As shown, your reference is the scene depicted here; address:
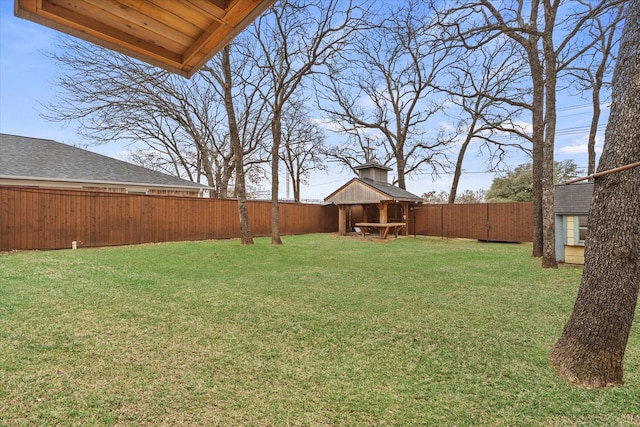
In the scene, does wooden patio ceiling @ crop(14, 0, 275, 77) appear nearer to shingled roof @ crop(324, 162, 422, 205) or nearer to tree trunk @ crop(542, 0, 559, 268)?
tree trunk @ crop(542, 0, 559, 268)

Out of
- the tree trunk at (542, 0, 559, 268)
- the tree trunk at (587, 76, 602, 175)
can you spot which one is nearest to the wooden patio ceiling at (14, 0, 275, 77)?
the tree trunk at (542, 0, 559, 268)

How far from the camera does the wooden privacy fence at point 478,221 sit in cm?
1226

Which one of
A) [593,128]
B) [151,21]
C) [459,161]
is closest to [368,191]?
[459,161]

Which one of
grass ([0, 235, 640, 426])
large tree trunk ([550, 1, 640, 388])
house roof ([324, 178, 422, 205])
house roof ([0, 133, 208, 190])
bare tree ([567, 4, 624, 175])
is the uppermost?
bare tree ([567, 4, 624, 175])

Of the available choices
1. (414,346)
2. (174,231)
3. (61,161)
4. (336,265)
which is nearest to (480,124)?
(336,265)

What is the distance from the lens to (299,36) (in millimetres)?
10039

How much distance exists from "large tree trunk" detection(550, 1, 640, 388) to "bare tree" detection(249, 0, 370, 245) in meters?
8.80

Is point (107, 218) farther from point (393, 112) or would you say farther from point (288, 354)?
point (393, 112)

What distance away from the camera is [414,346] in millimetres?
2518

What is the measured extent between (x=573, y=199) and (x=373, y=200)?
7682 millimetres

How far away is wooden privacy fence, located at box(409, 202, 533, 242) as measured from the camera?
12.3 m

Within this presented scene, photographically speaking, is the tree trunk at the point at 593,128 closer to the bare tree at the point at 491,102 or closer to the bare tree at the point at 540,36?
the bare tree at the point at 491,102

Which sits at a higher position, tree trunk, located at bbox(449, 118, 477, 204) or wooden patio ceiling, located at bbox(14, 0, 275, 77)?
tree trunk, located at bbox(449, 118, 477, 204)

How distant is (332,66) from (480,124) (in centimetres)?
1020
